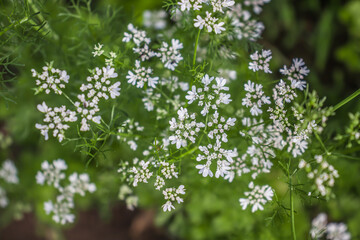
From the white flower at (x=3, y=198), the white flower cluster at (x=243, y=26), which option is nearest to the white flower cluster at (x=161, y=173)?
the white flower cluster at (x=243, y=26)

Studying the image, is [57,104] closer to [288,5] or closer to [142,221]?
[142,221]

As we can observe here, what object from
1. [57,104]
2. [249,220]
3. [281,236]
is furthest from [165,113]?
[281,236]

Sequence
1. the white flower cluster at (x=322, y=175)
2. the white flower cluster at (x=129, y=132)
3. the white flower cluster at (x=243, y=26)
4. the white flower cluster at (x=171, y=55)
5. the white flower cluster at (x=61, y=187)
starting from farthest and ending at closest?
the white flower cluster at (x=61, y=187) < the white flower cluster at (x=243, y=26) < the white flower cluster at (x=129, y=132) < the white flower cluster at (x=171, y=55) < the white flower cluster at (x=322, y=175)

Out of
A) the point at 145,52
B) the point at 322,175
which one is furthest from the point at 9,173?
the point at 322,175

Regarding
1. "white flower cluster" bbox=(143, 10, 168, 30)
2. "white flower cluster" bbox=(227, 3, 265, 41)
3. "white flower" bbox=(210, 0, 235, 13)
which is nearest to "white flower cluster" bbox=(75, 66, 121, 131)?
"white flower" bbox=(210, 0, 235, 13)

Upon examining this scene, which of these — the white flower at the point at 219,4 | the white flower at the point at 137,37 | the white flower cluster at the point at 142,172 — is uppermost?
the white flower at the point at 137,37

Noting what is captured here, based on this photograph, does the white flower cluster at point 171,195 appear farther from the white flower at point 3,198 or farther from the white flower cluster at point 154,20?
the white flower at point 3,198
